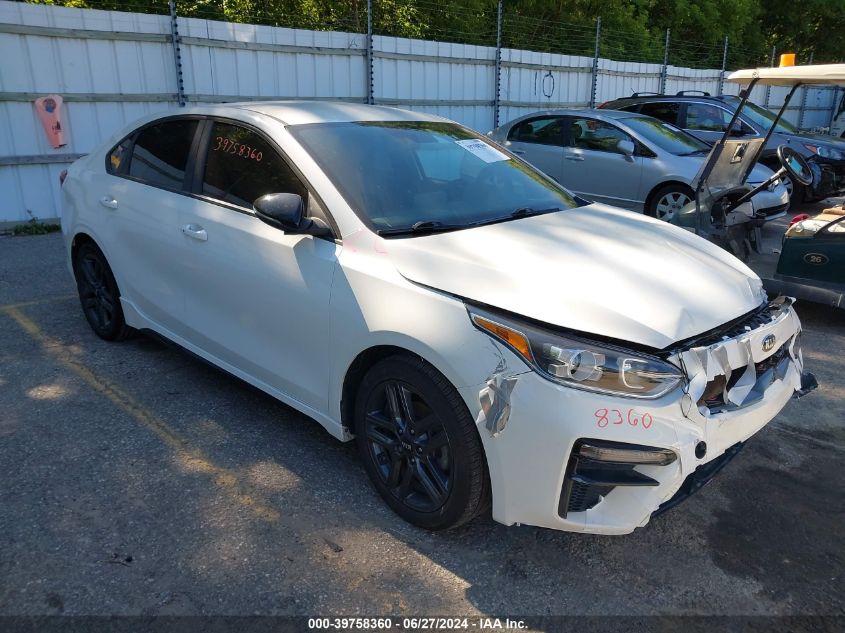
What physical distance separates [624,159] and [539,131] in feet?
4.66

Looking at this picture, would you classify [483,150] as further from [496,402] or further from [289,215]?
[496,402]

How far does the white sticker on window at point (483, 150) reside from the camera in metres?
3.86

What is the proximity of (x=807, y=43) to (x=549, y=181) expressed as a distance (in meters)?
31.0

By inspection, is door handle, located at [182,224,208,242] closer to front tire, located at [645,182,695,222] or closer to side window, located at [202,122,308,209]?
side window, located at [202,122,308,209]

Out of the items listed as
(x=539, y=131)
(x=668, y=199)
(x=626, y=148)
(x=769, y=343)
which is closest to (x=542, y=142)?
(x=539, y=131)

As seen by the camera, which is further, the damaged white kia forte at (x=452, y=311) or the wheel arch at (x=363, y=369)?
the wheel arch at (x=363, y=369)

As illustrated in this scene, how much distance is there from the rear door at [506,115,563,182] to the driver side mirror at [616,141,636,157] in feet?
2.68

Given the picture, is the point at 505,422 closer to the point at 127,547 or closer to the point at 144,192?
the point at 127,547

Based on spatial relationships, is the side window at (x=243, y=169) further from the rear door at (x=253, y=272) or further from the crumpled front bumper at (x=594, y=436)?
the crumpled front bumper at (x=594, y=436)

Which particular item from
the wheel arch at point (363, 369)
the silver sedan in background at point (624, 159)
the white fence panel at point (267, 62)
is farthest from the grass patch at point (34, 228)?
the wheel arch at point (363, 369)

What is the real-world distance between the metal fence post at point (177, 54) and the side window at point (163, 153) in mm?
5245

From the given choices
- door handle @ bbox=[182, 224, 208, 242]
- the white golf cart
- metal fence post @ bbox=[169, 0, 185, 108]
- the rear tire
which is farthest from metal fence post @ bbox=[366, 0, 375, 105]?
door handle @ bbox=[182, 224, 208, 242]

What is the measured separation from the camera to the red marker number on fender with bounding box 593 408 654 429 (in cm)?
231

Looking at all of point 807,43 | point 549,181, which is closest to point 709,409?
point 549,181
